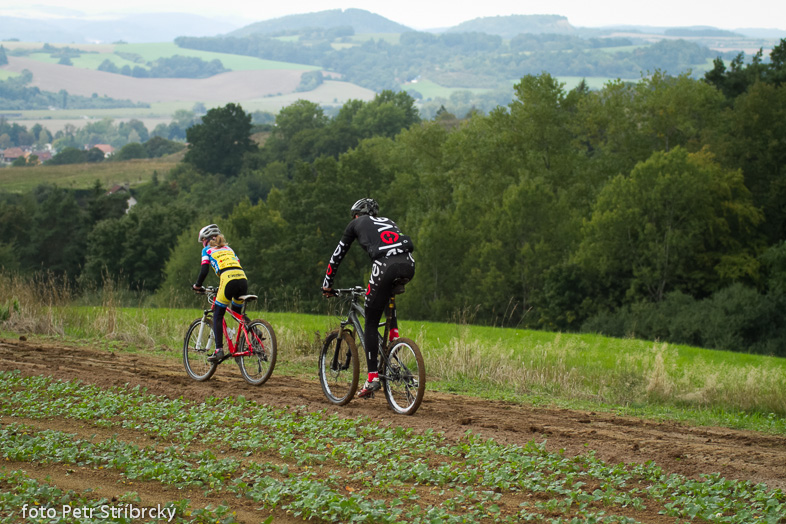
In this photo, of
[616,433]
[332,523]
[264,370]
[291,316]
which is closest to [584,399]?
[616,433]

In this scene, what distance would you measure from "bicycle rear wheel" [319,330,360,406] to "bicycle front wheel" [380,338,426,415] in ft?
1.94

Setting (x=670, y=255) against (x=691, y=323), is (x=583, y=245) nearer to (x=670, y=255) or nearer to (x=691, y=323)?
(x=670, y=255)

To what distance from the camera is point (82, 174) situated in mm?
123875

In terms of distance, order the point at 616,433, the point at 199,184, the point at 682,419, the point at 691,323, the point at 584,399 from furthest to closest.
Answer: the point at 199,184
the point at 691,323
the point at 584,399
the point at 682,419
the point at 616,433

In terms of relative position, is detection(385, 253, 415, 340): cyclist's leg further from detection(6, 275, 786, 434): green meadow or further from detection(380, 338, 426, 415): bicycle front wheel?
detection(6, 275, 786, 434): green meadow

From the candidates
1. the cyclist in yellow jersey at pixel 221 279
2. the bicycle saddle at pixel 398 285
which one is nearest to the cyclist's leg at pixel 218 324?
the cyclist in yellow jersey at pixel 221 279

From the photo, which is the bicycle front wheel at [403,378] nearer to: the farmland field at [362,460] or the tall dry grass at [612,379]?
the farmland field at [362,460]

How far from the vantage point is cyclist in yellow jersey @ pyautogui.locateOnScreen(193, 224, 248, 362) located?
11.1 meters

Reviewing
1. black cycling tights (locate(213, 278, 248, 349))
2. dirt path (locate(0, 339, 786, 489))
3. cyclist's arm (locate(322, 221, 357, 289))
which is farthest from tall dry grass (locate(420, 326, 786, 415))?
cyclist's arm (locate(322, 221, 357, 289))

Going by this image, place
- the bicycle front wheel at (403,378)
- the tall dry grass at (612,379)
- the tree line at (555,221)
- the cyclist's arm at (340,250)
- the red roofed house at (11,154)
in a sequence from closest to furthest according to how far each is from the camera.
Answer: the bicycle front wheel at (403,378) < the cyclist's arm at (340,250) < the tall dry grass at (612,379) < the tree line at (555,221) < the red roofed house at (11,154)

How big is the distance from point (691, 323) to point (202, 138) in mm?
81597

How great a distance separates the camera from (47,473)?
20.8 feet

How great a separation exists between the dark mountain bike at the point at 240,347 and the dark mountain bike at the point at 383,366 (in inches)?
42.4

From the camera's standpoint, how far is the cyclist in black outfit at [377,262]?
8.87 meters
